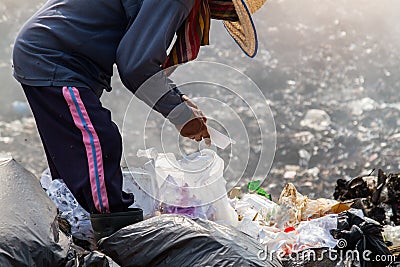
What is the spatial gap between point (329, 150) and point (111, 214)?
3962 millimetres

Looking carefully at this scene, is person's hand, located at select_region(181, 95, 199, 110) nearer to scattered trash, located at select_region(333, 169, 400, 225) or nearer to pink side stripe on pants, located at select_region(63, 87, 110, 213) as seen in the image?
pink side stripe on pants, located at select_region(63, 87, 110, 213)

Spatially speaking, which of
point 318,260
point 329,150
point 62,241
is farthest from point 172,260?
point 329,150

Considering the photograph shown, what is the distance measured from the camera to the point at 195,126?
227cm

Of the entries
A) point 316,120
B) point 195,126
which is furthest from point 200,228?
point 316,120

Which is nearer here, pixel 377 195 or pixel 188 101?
pixel 188 101

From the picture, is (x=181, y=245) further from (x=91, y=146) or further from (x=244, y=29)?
(x=244, y=29)

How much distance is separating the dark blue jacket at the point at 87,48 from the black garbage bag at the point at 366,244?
0.71 metres

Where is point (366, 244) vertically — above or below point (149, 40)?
below

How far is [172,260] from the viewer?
1852 millimetres

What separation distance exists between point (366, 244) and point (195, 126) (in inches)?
28.6

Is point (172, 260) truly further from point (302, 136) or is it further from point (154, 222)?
point (302, 136)

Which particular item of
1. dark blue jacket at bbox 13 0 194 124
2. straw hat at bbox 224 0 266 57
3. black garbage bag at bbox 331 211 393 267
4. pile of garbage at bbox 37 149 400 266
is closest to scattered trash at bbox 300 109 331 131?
pile of garbage at bbox 37 149 400 266

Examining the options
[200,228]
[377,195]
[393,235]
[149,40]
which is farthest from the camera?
[377,195]

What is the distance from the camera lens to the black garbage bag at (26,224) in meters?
1.72
